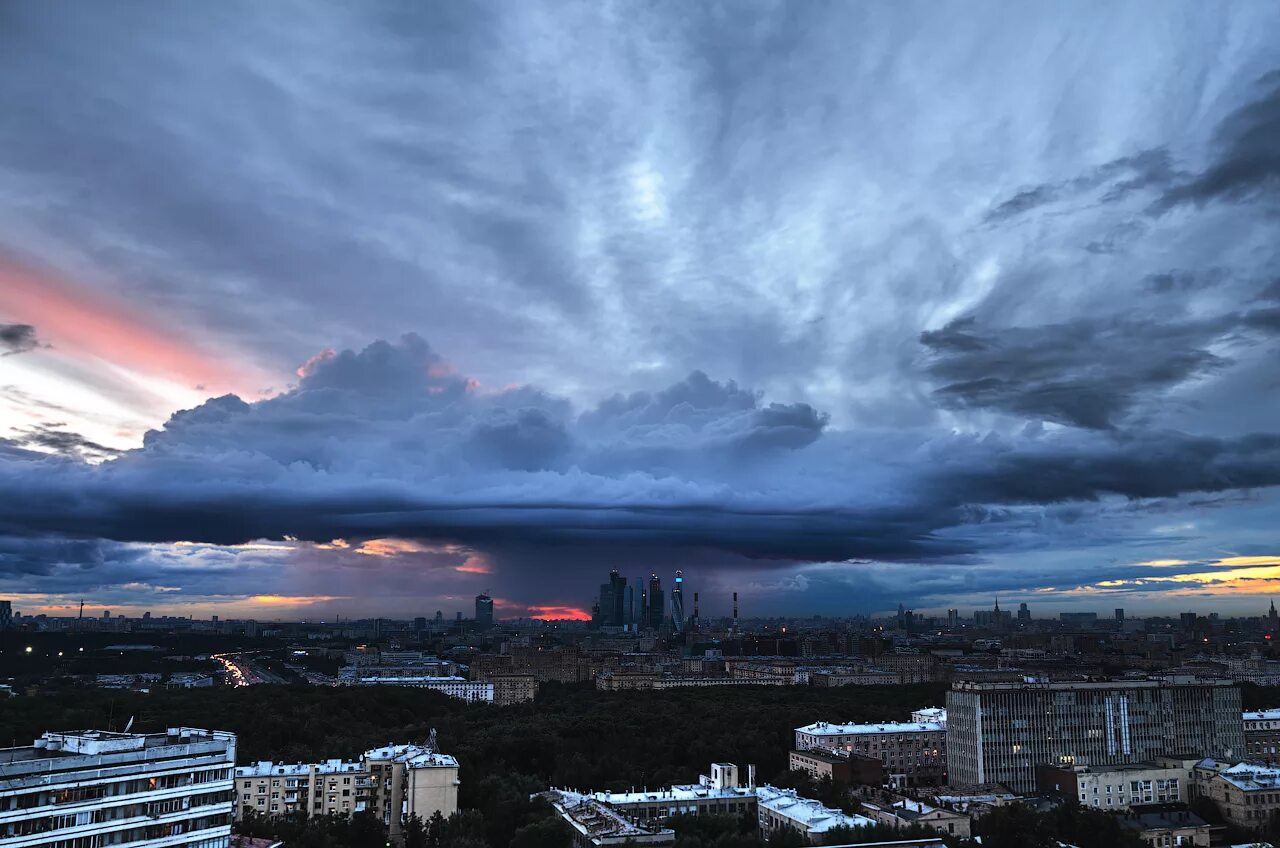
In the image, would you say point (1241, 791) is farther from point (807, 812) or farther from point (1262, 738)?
point (807, 812)

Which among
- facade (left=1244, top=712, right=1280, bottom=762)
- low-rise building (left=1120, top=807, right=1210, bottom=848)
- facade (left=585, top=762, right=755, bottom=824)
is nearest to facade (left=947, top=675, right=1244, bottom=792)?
facade (left=1244, top=712, right=1280, bottom=762)

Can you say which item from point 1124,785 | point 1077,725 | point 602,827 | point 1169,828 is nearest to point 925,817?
point 1169,828

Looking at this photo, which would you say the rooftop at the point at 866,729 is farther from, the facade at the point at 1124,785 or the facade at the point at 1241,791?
the facade at the point at 1241,791

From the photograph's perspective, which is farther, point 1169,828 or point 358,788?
point 358,788

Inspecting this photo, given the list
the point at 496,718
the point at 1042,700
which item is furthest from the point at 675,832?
the point at 496,718

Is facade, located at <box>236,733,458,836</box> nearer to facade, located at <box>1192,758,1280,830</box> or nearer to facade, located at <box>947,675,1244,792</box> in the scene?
facade, located at <box>947,675,1244,792</box>

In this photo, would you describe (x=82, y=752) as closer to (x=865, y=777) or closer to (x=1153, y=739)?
(x=865, y=777)
